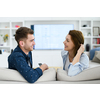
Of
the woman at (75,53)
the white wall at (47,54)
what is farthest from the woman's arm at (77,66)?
the white wall at (47,54)

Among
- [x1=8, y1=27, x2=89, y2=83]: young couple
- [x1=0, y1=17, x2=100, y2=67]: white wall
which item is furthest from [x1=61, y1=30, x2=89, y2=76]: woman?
[x1=0, y1=17, x2=100, y2=67]: white wall

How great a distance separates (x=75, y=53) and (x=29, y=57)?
0.57m

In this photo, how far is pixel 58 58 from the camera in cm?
530

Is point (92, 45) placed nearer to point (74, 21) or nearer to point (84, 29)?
point (84, 29)

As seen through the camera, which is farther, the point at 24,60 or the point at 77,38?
the point at 77,38

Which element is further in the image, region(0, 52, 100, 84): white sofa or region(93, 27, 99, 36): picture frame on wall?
region(93, 27, 99, 36): picture frame on wall

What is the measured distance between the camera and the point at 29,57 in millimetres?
1457

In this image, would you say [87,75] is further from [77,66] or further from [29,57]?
[29,57]

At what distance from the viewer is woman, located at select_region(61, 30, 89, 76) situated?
3.87ft

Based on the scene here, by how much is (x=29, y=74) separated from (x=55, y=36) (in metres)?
4.61

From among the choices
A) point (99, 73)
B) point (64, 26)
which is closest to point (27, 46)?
point (99, 73)

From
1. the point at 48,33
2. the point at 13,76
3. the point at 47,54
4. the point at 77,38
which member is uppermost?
the point at 48,33

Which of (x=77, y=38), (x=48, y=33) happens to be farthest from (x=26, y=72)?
(x=48, y=33)

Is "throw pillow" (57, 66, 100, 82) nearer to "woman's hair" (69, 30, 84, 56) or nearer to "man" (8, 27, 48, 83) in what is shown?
"man" (8, 27, 48, 83)
